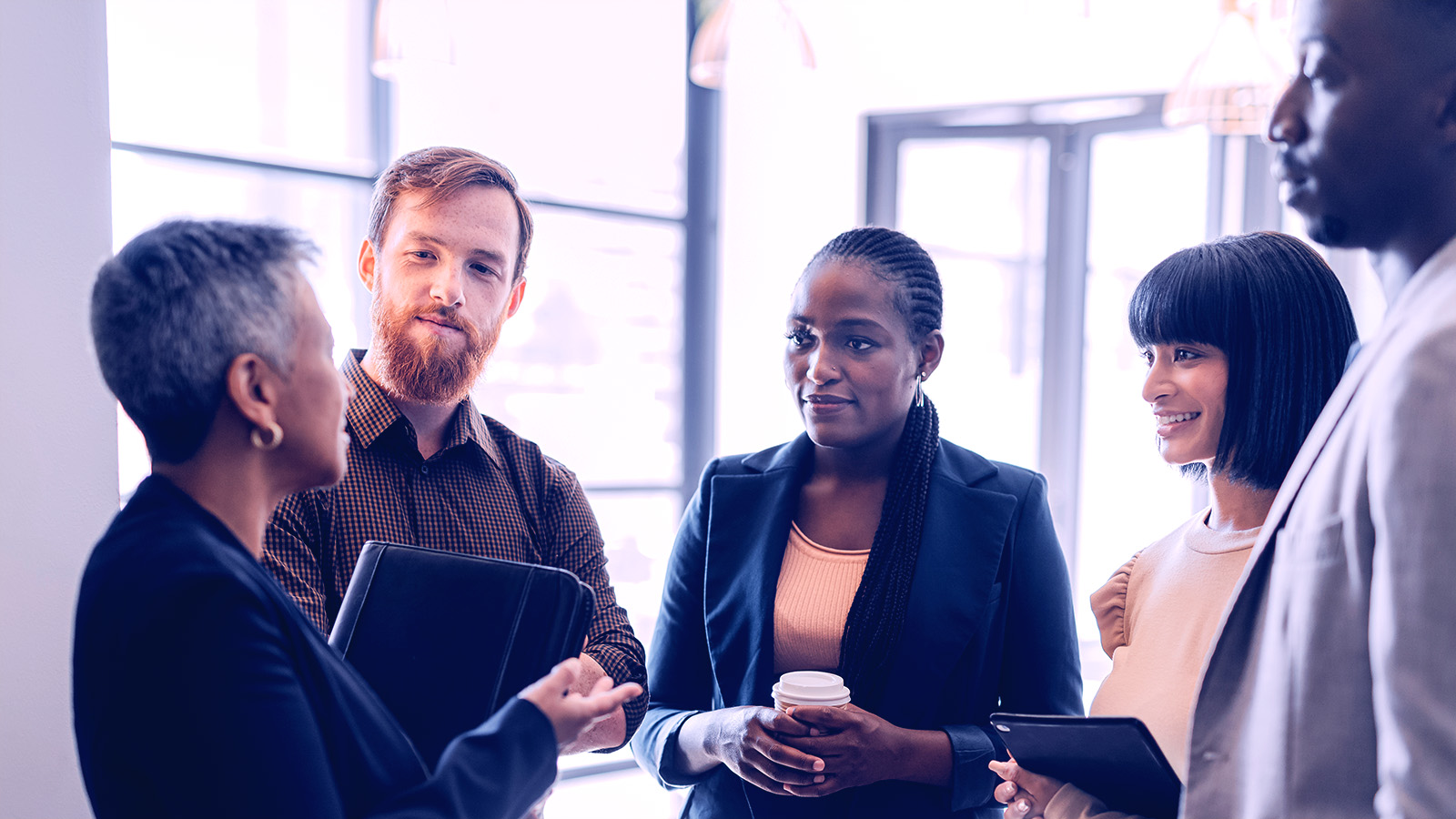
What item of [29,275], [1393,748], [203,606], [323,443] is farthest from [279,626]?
[29,275]

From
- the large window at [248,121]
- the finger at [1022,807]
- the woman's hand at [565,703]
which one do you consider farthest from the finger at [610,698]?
the large window at [248,121]

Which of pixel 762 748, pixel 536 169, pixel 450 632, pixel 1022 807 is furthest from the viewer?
pixel 536 169

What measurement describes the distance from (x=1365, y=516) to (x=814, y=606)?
3.10 ft

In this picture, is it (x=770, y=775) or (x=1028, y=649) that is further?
(x=1028, y=649)

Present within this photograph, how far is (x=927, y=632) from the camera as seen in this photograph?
1.56 metres

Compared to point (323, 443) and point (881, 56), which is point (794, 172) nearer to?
point (881, 56)

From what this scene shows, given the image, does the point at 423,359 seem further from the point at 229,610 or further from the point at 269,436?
the point at 229,610

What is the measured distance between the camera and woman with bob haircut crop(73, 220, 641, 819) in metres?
0.81

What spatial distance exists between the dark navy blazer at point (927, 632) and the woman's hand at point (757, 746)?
0.23ft

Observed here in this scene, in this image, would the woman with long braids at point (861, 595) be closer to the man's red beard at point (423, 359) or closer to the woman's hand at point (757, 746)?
the woman's hand at point (757, 746)

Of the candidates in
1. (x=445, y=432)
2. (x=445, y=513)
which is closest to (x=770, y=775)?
(x=445, y=513)

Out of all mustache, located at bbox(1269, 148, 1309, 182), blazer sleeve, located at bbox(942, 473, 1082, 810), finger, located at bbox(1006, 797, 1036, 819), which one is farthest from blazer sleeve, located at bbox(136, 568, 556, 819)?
mustache, located at bbox(1269, 148, 1309, 182)

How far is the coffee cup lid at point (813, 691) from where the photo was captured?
4.50 ft

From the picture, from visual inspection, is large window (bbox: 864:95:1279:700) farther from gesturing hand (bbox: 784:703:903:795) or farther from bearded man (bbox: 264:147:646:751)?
bearded man (bbox: 264:147:646:751)
